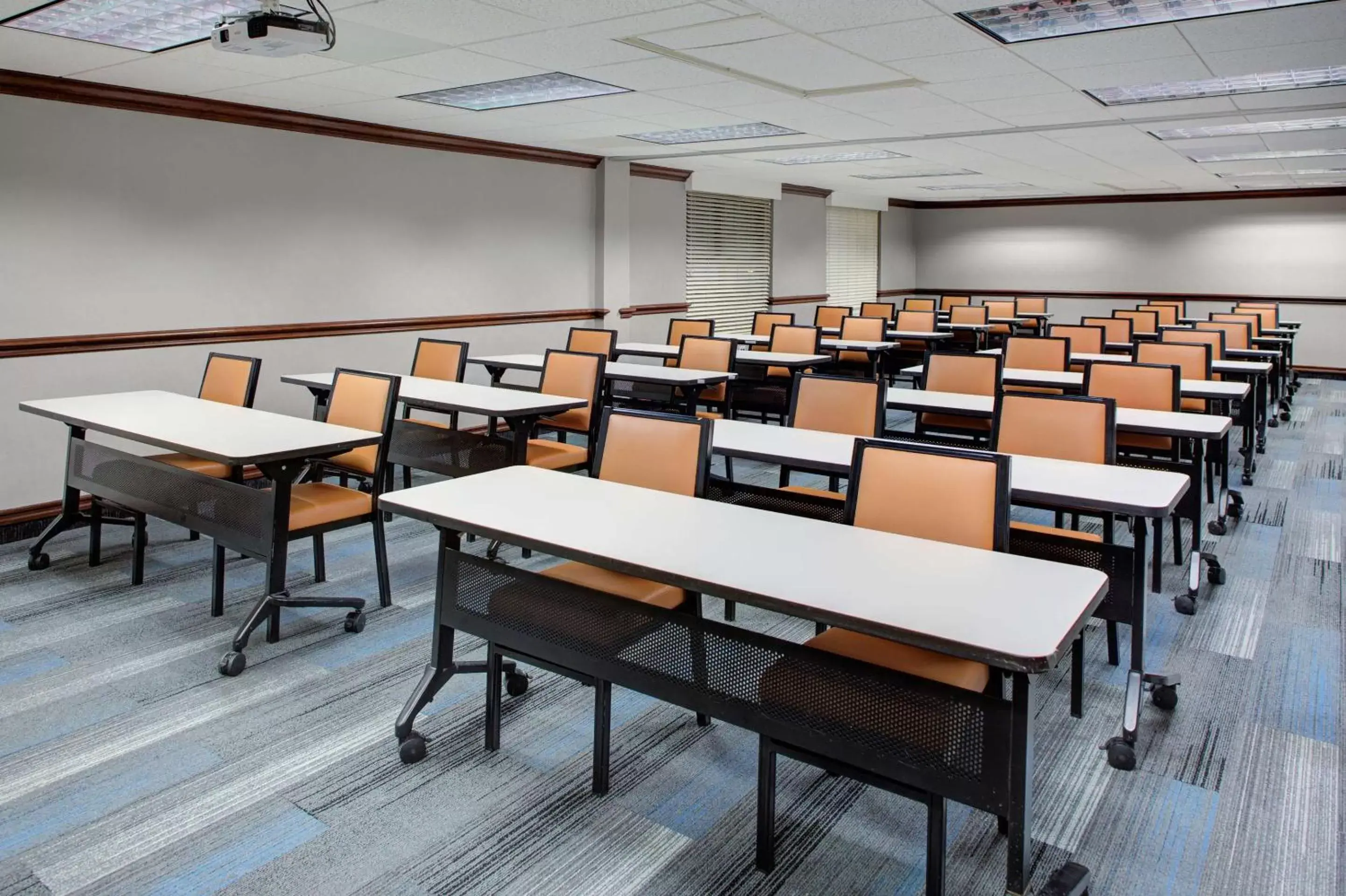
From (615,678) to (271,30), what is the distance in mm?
2302

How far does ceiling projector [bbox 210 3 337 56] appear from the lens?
302cm

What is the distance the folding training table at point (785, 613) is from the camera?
180 cm

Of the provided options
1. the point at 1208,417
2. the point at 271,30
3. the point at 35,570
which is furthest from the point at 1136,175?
the point at 35,570

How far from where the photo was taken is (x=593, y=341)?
6.21 metres

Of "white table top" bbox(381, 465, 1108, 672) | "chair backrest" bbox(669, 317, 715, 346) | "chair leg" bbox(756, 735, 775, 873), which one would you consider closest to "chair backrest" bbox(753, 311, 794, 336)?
"chair backrest" bbox(669, 317, 715, 346)

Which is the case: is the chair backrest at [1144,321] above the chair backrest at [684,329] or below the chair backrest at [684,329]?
above

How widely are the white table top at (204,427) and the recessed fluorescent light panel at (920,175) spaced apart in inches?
288

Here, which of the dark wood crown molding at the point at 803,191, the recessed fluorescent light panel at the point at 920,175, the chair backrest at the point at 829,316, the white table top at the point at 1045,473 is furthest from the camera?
Answer: the dark wood crown molding at the point at 803,191

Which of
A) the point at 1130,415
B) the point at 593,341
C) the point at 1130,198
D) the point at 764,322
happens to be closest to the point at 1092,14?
the point at 1130,415

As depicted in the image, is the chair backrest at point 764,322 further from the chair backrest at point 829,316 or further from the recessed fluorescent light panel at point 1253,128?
the recessed fluorescent light panel at point 1253,128

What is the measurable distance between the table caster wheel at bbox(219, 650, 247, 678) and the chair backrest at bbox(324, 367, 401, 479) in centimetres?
82

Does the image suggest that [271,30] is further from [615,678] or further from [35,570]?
[35,570]

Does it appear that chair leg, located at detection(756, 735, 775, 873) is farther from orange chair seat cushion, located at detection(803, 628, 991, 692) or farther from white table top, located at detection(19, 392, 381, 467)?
white table top, located at detection(19, 392, 381, 467)

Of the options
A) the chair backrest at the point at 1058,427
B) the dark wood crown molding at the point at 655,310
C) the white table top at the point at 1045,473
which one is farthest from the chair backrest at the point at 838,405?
the dark wood crown molding at the point at 655,310
